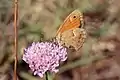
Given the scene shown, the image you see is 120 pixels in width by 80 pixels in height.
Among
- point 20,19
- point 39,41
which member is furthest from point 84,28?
point 20,19

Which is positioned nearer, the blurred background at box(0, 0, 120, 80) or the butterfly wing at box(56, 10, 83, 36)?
the butterfly wing at box(56, 10, 83, 36)

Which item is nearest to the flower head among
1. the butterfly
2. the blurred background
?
the butterfly

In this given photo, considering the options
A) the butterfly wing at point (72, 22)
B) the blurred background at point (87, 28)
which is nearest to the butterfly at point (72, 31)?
the butterfly wing at point (72, 22)

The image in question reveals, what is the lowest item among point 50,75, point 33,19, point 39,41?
point 50,75

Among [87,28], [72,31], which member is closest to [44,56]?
[72,31]

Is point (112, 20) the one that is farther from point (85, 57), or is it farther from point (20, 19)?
point (20, 19)

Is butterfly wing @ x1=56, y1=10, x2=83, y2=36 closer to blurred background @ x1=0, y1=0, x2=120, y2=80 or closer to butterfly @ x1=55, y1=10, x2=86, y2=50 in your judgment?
butterfly @ x1=55, y1=10, x2=86, y2=50
